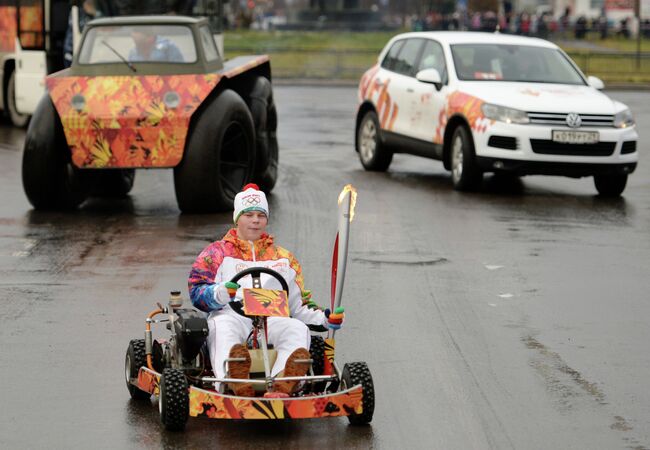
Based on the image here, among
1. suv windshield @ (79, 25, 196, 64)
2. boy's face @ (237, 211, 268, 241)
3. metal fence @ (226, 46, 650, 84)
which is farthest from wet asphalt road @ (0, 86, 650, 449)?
metal fence @ (226, 46, 650, 84)

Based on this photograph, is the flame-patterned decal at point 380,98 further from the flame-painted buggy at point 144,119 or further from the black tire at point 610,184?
the flame-painted buggy at point 144,119

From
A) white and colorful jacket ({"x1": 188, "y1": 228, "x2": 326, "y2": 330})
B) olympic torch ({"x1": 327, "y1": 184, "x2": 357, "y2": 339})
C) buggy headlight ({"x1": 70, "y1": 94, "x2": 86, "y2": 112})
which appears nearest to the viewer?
olympic torch ({"x1": 327, "y1": 184, "x2": 357, "y2": 339})

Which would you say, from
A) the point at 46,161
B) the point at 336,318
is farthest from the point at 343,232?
the point at 46,161

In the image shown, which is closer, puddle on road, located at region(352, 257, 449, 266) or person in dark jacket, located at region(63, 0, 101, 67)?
puddle on road, located at region(352, 257, 449, 266)

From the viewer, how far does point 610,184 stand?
57.3ft

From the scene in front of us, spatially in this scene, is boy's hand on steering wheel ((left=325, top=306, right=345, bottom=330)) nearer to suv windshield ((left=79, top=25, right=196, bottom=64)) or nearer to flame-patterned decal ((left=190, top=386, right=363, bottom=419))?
flame-patterned decal ((left=190, top=386, right=363, bottom=419))

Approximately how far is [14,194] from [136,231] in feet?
10.9

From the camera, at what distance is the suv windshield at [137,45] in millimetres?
15547

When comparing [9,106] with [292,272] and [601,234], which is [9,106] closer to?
[601,234]

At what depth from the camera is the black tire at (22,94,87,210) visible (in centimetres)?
1473

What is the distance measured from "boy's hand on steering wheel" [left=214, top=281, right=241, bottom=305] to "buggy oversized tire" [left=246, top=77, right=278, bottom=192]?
9.07 m

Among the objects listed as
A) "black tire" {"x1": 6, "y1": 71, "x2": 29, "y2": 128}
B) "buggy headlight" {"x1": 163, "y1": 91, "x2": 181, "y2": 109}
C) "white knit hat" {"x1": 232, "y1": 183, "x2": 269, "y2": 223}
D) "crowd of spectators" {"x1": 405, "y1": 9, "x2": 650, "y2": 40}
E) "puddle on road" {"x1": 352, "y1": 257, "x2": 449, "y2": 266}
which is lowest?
"crowd of spectators" {"x1": 405, "y1": 9, "x2": 650, "y2": 40}

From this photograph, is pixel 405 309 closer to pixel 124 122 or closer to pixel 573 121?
pixel 124 122

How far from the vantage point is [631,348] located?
9164 mm
